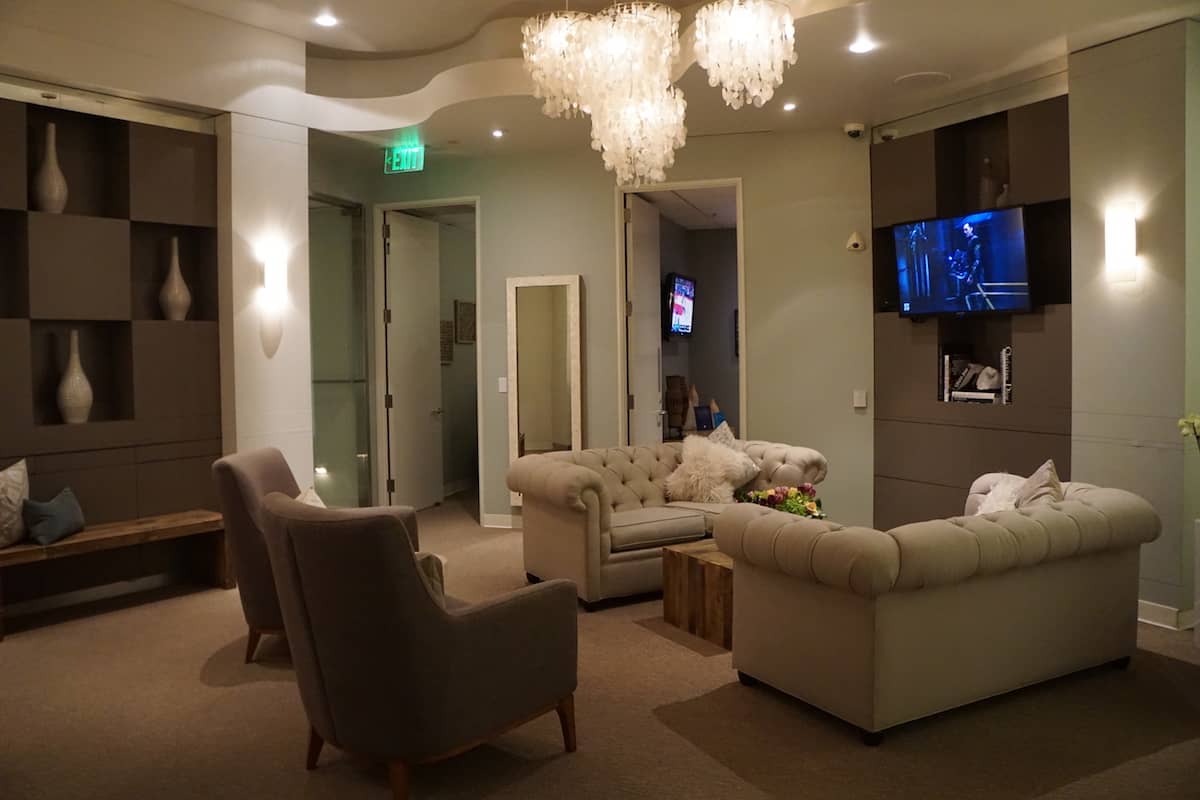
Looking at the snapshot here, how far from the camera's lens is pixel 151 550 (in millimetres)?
5477

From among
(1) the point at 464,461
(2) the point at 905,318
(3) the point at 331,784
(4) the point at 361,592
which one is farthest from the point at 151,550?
(2) the point at 905,318

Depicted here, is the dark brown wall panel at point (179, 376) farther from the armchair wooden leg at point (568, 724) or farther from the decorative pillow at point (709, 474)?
the armchair wooden leg at point (568, 724)

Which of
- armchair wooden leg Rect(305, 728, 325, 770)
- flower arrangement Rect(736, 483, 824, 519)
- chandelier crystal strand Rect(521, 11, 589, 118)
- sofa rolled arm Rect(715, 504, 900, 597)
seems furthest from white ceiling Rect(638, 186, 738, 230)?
armchair wooden leg Rect(305, 728, 325, 770)

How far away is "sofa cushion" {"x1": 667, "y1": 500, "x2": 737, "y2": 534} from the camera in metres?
5.18

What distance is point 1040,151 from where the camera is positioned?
5.27 m

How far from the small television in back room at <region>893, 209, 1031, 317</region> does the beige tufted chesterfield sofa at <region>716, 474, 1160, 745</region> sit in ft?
6.12

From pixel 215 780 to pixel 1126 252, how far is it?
15.9 feet

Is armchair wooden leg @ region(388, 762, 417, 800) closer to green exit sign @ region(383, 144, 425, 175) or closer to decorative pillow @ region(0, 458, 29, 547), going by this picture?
decorative pillow @ region(0, 458, 29, 547)

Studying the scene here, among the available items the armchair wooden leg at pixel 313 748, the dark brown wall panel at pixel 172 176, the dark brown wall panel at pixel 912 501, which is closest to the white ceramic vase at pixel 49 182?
the dark brown wall panel at pixel 172 176

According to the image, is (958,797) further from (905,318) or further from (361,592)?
(905,318)

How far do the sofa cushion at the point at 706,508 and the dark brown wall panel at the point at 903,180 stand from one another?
8.20 feet

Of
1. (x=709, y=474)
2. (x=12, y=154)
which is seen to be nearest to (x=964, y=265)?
(x=709, y=474)

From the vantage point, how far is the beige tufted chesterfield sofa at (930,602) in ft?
10.1

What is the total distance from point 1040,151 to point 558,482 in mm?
3444
